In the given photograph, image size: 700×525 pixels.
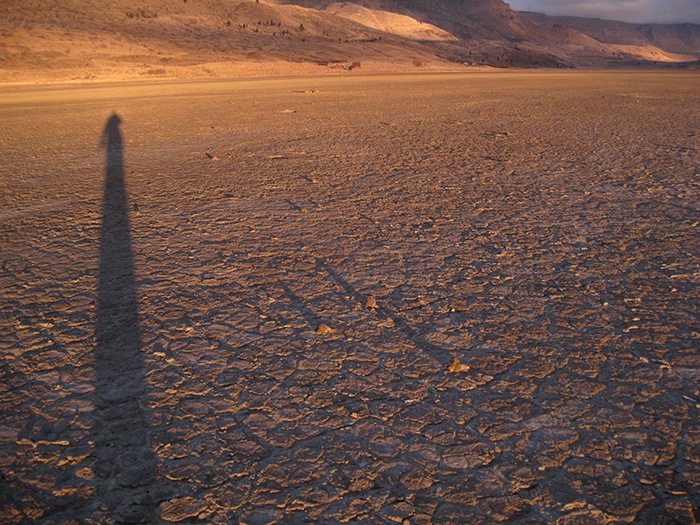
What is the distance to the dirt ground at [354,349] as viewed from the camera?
1.23 meters

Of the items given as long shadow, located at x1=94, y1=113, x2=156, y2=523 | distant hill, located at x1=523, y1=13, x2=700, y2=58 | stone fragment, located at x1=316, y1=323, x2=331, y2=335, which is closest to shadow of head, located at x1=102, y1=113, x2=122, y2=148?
long shadow, located at x1=94, y1=113, x2=156, y2=523

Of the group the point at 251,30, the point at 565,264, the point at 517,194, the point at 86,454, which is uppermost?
the point at 251,30

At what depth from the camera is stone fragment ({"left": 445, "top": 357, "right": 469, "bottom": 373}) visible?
168cm

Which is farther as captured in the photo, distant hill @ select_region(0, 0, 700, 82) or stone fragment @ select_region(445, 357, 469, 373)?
distant hill @ select_region(0, 0, 700, 82)

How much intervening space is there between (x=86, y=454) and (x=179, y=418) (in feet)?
0.92

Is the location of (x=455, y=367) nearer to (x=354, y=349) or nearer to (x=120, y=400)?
(x=354, y=349)

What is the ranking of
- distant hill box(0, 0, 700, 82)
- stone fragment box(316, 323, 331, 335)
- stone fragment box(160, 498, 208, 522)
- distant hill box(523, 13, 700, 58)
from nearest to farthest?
stone fragment box(160, 498, 208, 522)
stone fragment box(316, 323, 331, 335)
distant hill box(0, 0, 700, 82)
distant hill box(523, 13, 700, 58)

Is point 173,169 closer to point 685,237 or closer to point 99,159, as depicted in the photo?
point 99,159

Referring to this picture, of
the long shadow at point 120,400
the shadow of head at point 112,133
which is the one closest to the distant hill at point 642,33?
the shadow of head at point 112,133

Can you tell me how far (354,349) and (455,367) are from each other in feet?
1.37

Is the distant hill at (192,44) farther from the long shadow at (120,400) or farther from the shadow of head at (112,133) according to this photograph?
the long shadow at (120,400)

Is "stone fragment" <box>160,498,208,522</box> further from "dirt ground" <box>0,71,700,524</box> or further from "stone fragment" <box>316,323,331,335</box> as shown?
"stone fragment" <box>316,323,331,335</box>

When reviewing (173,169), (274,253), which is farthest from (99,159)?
(274,253)

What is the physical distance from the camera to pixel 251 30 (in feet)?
128
